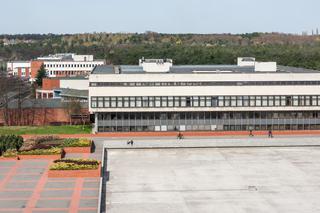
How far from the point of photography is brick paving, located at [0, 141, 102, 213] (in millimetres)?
33188

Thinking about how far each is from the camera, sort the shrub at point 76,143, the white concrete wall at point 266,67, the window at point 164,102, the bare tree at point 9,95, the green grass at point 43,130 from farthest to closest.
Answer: the bare tree at point 9,95
the white concrete wall at point 266,67
the window at point 164,102
the green grass at point 43,130
the shrub at point 76,143

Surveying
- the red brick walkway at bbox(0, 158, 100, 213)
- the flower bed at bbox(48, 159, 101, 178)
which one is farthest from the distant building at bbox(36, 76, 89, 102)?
the flower bed at bbox(48, 159, 101, 178)

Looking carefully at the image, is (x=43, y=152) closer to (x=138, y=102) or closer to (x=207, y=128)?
(x=138, y=102)

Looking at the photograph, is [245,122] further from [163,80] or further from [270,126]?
[163,80]

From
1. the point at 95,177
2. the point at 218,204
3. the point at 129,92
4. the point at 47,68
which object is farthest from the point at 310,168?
the point at 47,68

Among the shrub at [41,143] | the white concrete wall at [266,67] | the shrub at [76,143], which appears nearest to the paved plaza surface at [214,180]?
the shrub at [76,143]

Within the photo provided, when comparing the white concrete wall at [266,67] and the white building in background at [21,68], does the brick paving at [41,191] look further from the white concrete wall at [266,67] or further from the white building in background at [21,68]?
the white building in background at [21,68]

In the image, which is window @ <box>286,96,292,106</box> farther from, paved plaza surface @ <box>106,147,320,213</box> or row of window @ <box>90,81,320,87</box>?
paved plaza surface @ <box>106,147,320,213</box>

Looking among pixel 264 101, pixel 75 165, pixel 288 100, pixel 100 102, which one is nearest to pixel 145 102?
pixel 100 102

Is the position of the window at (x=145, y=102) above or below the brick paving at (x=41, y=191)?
above

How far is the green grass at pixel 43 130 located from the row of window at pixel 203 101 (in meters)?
3.63

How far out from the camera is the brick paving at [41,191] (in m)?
33.2

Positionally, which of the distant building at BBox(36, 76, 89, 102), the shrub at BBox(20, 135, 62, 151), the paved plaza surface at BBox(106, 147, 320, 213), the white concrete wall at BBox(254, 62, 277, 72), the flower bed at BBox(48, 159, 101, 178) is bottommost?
the paved plaza surface at BBox(106, 147, 320, 213)

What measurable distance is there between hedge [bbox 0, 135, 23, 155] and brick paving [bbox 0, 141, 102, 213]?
3.89m
